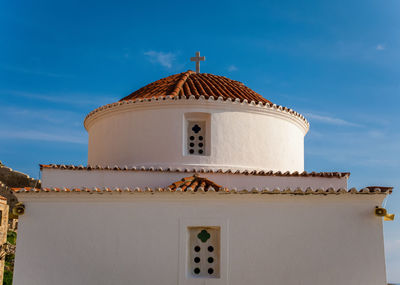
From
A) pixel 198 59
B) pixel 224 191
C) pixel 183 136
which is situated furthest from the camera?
pixel 198 59

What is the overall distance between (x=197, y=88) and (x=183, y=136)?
6.41 ft

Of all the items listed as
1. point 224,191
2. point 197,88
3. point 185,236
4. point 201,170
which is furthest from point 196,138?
point 185,236

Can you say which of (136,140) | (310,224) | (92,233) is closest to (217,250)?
(310,224)

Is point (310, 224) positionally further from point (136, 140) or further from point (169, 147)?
point (136, 140)

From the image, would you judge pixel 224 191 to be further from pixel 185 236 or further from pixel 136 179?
pixel 136 179

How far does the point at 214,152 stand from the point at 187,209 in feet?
8.92

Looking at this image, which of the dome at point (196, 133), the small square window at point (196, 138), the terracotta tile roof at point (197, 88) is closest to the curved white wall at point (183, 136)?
the dome at point (196, 133)

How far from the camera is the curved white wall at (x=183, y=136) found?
36.7 feet

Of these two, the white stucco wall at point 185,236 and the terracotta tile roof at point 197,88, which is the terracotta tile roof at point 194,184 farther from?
the terracotta tile roof at point 197,88

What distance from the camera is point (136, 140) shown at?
37.6ft

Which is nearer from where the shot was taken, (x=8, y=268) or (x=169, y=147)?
(x=169, y=147)

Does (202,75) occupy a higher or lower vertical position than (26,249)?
higher

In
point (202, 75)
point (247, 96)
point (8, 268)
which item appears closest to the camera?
point (247, 96)

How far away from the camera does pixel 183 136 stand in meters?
11.2
